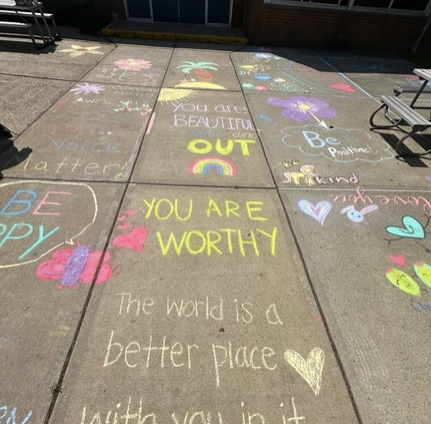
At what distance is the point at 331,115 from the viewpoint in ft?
15.8

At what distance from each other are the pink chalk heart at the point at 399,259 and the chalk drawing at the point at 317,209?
2.29ft

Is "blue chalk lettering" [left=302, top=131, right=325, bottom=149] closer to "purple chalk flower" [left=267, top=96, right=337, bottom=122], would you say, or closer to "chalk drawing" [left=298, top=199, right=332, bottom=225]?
"purple chalk flower" [left=267, top=96, right=337, bottom=122]

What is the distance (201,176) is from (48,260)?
1.80m

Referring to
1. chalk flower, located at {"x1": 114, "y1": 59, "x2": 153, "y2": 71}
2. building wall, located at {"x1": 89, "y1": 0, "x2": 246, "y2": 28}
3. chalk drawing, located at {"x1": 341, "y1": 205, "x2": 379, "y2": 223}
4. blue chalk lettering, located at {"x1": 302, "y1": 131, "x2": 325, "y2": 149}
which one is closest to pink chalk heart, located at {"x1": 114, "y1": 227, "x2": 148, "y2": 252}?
chalk drawing, located at {"x1": 341, "y1": 205, "x2": 379, "y2": 223}

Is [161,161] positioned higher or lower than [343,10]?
lower

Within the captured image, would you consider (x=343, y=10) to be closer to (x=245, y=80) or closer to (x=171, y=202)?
(x=245, y=80)

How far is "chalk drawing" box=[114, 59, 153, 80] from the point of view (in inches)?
243

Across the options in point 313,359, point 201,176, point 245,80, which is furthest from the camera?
point 245,80

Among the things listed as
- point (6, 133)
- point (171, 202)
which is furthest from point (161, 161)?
point (6, 133)

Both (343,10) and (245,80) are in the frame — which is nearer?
(245,80)

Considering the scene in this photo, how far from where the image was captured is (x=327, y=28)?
836 centimetres

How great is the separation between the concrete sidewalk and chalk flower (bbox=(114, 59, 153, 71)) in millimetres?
1999

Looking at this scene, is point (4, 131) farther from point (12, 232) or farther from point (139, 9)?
point (139, 9)

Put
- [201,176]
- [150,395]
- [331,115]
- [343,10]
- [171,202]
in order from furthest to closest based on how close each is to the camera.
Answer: [343,10] → [331,115] → [201,176] → [171,202] → [150,395]
